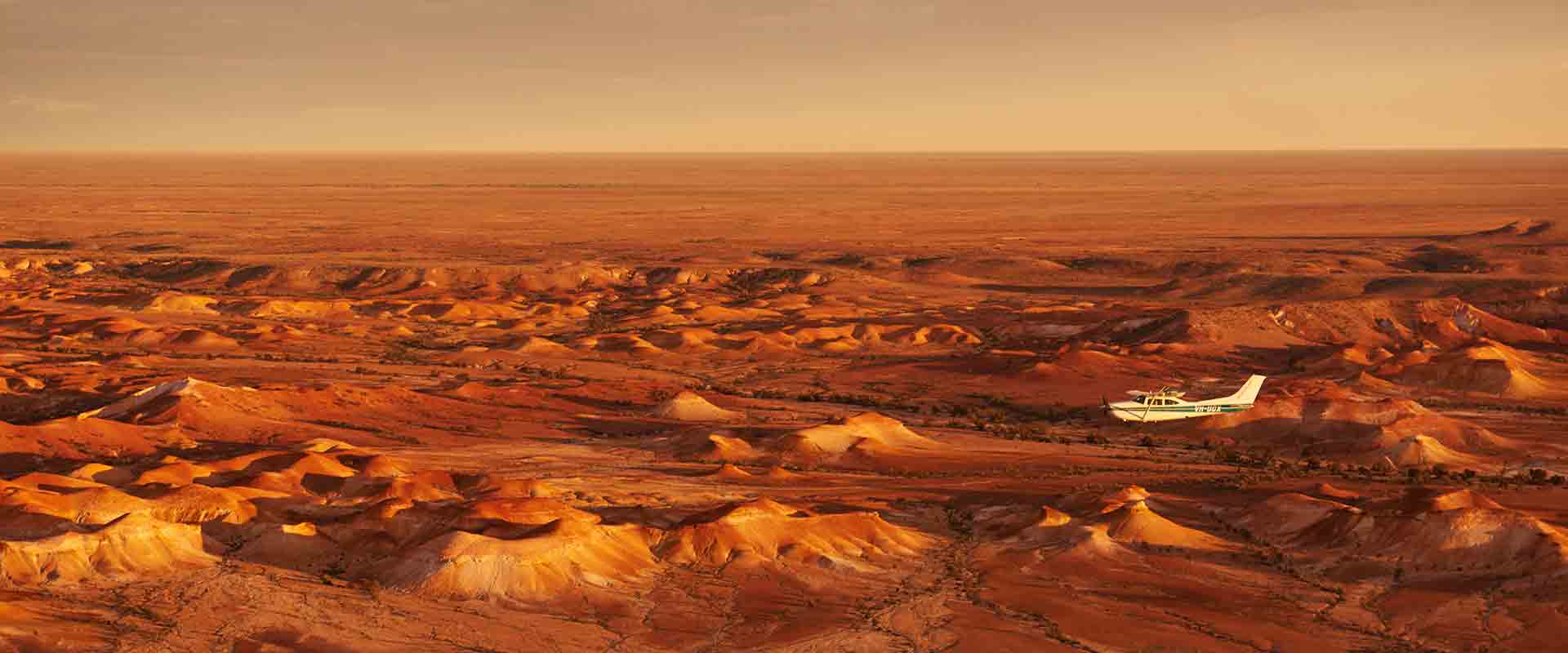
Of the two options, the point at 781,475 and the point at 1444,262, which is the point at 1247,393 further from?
the point at 1444,262

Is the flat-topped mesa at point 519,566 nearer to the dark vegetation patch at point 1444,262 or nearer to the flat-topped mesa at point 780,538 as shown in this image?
the flat-topped mesa at point 780,538

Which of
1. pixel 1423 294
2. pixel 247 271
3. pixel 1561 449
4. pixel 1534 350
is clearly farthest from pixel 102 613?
pixel 247 271

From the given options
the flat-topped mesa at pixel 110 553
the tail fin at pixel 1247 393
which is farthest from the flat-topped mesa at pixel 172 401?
the tail fin at pixel 1247 393

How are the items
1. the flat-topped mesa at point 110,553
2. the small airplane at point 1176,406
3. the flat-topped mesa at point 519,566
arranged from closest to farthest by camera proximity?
the flat-topped mesa at point 519,566, the flat-topped mesa at point 110,553, the small airplane at point 1176,406

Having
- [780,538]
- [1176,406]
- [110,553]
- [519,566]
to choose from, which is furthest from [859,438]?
[110,553]

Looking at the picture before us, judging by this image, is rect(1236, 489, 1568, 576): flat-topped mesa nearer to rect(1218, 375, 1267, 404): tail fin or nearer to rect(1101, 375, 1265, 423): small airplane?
rect(1218, 375, 1267, 404): tail fin
